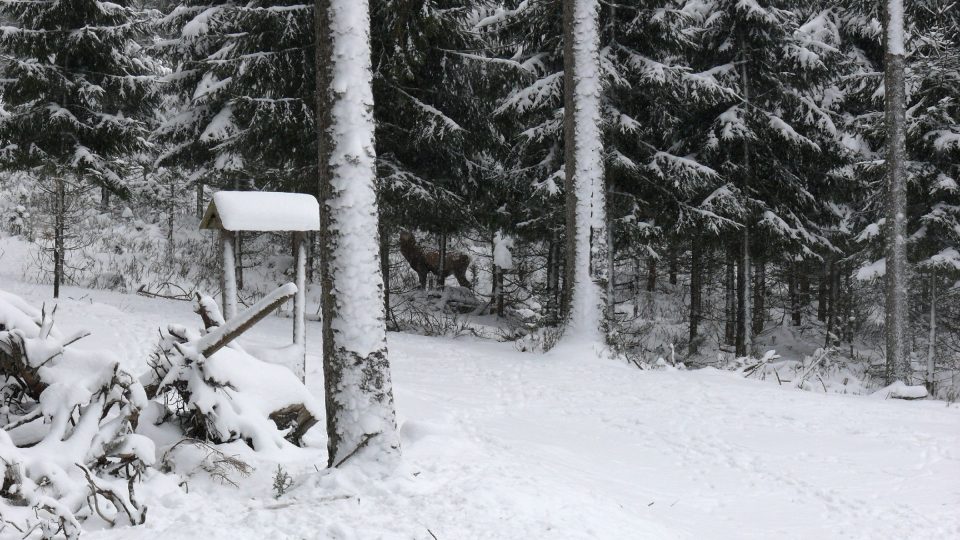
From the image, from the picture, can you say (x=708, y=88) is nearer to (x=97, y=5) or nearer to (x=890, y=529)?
(x=890, y=529)

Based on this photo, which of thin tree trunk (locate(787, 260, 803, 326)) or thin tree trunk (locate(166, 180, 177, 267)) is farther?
thin tree trunk (locate(787, 260, 803, 326))

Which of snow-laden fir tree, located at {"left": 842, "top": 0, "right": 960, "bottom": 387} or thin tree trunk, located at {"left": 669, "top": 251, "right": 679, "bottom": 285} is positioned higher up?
snow-laden fir tree, located at {"left": 842, "top": 0, "right": 960, "bottom": 387}

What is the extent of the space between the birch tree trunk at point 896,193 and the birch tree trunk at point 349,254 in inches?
461

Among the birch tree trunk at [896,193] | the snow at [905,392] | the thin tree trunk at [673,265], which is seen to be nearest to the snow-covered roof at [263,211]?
the snow at [905,392]

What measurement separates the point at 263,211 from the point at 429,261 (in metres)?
14.4

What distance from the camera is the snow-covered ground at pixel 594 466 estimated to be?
13.0 ft

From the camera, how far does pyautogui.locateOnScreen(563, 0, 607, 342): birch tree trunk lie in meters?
11.6

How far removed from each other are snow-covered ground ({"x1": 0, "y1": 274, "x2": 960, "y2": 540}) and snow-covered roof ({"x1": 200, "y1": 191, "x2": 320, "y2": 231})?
213cm

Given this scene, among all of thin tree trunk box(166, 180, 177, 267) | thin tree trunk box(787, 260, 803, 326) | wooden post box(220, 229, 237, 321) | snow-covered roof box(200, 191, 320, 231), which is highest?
thin tree trunk box(166, 180, 177, 267)

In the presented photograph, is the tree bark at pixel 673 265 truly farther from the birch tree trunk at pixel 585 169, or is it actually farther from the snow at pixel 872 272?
the birch tree trunk at pixel 585 169

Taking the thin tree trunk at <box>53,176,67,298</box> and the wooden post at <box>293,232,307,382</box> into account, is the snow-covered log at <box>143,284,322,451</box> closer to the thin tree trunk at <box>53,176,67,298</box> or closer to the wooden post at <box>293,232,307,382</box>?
the wooden post at <box>293,232,307,382</box>

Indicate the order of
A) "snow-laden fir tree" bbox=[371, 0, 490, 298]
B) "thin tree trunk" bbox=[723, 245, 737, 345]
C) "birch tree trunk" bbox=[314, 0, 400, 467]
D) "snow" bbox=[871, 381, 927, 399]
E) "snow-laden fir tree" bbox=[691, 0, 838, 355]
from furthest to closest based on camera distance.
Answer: "thin tree trunk" bbox=[723, 245, 737, 345], "snow-laden fir tree" bbox=[691, 0, 838, 355], "snow-laden fir tree" bbox=[371, 0, 490, 298], "snow" bbox=[871, 381, 927, 399], "birch tree trunk" bbox=[314, 0, 400, 467]

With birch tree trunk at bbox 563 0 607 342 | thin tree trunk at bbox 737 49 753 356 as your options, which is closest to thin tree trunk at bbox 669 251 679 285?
thin tree trunk at bbox 737 49 753 356

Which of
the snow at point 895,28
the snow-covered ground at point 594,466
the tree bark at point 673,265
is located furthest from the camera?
the tree bark at point 673,265
